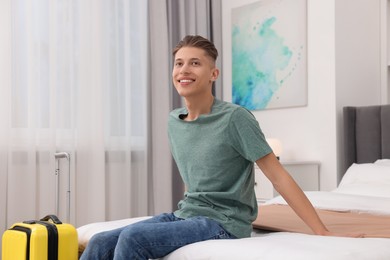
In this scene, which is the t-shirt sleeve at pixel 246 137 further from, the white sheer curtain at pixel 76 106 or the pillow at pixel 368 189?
the white sheer curtain at pixel 76 106

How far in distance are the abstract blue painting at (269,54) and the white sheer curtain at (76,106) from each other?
2.73 feet

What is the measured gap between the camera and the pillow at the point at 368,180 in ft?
10.0

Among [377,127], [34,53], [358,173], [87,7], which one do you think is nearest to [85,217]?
[34,53]

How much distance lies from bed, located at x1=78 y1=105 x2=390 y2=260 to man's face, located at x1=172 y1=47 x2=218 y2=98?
55 cm

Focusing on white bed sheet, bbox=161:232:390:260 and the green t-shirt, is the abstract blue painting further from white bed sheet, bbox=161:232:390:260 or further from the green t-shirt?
white bed sheet, bbox=161:232:390:260

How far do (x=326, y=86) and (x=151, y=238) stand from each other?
2664mm

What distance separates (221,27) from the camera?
187 inches

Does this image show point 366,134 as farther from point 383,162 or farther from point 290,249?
point 290,249

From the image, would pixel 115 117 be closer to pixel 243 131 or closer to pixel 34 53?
pixel 34 53

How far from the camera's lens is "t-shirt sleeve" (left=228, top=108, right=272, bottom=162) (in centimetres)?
173

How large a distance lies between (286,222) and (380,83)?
2301 mm

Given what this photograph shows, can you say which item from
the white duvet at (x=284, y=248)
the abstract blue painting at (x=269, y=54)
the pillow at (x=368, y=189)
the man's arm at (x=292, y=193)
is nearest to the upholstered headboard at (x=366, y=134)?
the abstract blue painting at (x=269, y=54)

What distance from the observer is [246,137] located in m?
1.74

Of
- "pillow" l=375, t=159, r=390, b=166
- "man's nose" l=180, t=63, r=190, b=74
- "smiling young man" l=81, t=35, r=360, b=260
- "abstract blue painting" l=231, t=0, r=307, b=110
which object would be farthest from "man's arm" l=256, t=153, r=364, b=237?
"abstract blue painting" l=231, t=0, r=307, b=110
